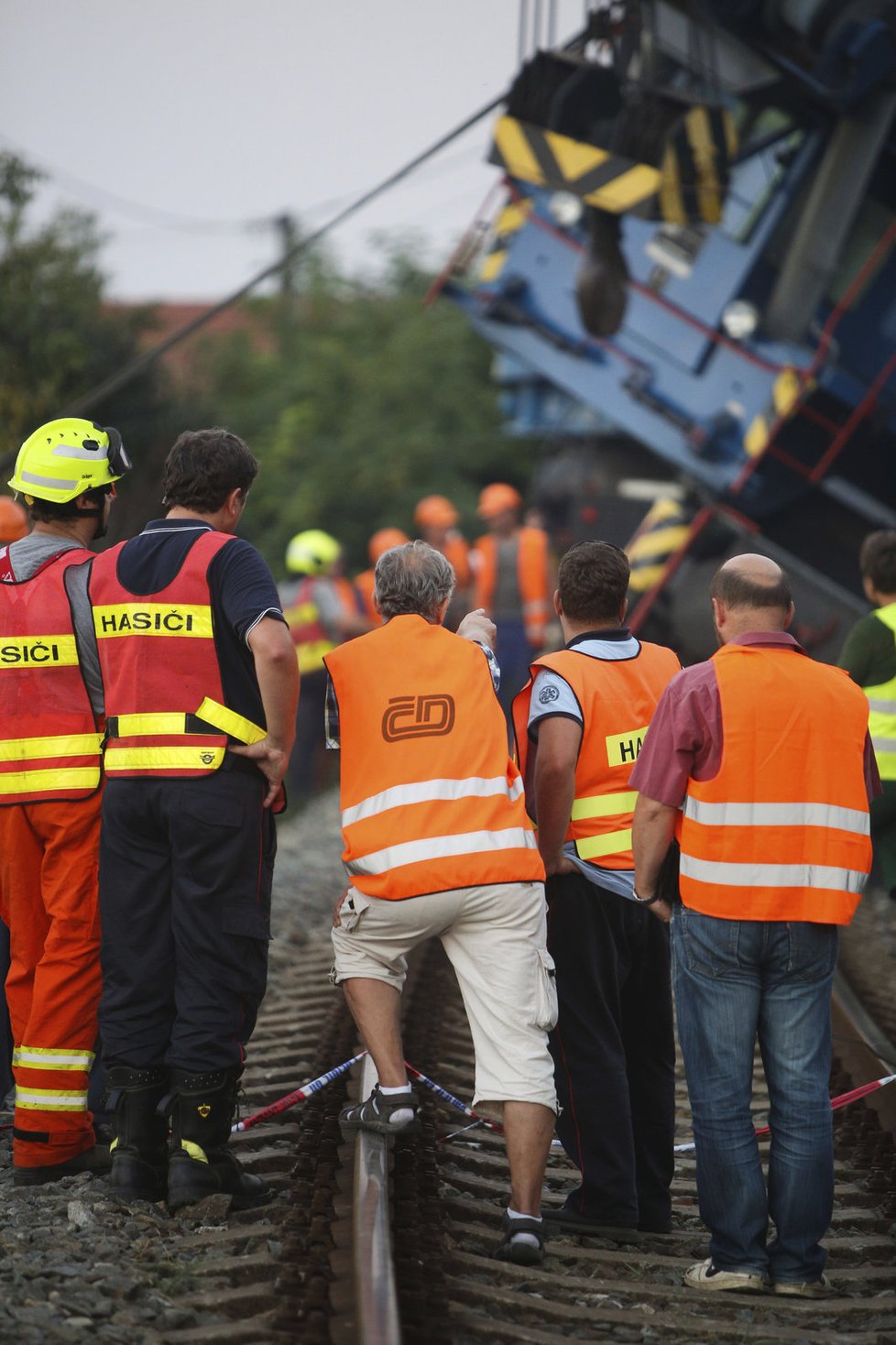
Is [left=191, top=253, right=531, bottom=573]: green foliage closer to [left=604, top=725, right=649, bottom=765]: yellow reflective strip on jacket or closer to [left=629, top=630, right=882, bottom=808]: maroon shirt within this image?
[left=604, top=725, right=649, bottom=765]: yellow reflective strip on jacket

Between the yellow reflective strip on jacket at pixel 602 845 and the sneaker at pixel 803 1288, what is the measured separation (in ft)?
3.70

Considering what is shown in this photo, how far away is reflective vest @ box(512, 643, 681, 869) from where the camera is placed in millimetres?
4293

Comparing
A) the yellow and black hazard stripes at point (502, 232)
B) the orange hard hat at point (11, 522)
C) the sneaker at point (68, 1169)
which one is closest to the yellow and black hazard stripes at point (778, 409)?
the yellow and black hazard stripes at point (502, 232)

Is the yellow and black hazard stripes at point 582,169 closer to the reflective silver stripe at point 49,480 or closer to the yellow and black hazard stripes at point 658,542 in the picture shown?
the yellow and black hazard stripes at point 658,542

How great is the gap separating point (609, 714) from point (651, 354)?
7666 millimetres

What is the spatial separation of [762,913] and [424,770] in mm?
878

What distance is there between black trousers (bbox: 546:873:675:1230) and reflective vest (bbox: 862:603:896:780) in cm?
207

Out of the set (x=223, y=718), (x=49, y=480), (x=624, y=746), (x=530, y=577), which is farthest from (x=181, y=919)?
(x=530, y=577)

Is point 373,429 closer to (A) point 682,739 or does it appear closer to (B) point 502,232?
(B) point 502,232

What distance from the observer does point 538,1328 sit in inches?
139

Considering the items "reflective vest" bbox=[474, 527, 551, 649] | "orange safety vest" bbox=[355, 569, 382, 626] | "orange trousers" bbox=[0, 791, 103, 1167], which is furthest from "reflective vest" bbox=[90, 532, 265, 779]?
"orange safety vest" bbox=[355, 569, 382, 626]

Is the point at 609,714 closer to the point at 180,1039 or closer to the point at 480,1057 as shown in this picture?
the point at 480,1057

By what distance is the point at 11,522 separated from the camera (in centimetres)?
636

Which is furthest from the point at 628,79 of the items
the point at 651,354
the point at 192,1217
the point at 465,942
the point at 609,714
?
the point at 192,1217
